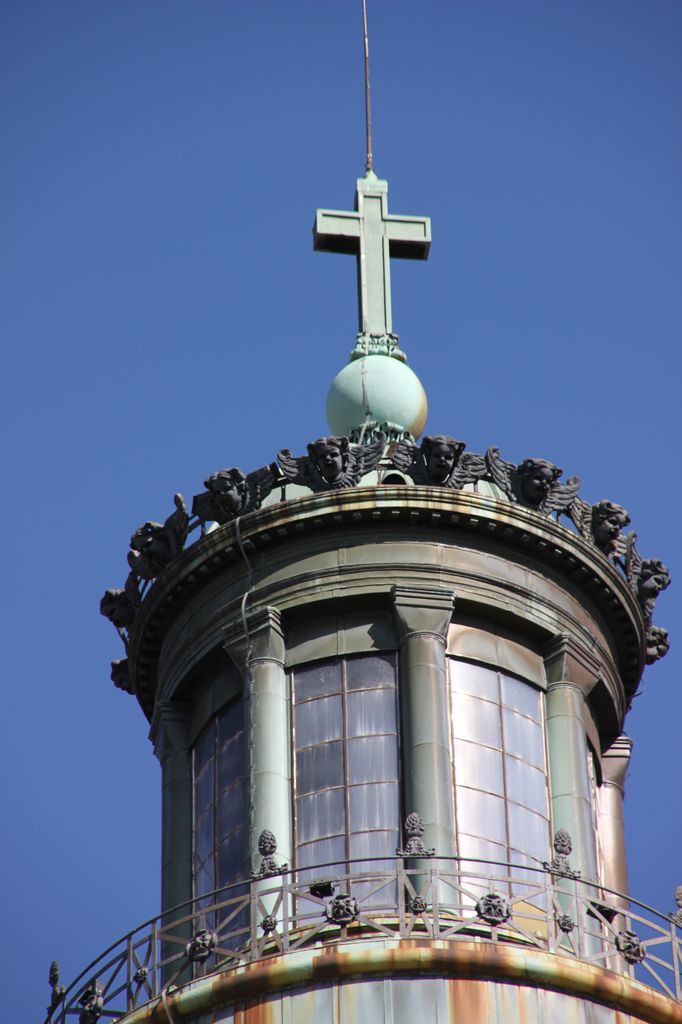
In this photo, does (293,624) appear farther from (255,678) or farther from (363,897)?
(363,897)

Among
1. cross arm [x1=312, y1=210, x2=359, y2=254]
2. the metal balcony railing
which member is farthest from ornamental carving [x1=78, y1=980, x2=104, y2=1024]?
cross arm [x1=312, y1=210, x2=359, y2=254]

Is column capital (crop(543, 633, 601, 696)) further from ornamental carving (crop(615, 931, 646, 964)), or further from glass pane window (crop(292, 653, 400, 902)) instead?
ornamental carving (crop(615, 931, 646, 964))

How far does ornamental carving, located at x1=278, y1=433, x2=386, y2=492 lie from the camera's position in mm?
49469

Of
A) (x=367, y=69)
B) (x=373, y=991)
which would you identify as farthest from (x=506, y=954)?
(x=367, y=69)

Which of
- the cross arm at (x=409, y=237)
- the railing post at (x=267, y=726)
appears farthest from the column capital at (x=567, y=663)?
the cross arm at (x=409, y=237)

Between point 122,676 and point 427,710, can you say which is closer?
point 427,710

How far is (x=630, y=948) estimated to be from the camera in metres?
45.4

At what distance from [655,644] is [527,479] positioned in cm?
377

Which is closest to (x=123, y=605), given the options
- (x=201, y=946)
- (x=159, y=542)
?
(x=159, y=542)

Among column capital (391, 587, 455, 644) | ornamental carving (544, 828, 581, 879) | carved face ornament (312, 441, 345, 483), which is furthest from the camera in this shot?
carved face ornament (312, 441, 345, 483)

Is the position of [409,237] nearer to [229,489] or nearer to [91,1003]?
[229,489]

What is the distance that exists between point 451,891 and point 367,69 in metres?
16.8

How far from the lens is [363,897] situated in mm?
44812

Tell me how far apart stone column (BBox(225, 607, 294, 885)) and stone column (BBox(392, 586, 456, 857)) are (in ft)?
5.42
